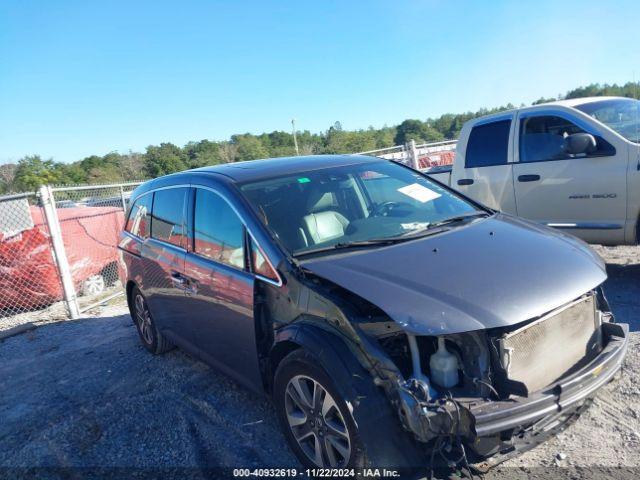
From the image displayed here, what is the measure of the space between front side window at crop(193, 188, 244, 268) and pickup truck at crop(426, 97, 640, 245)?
12.6ft

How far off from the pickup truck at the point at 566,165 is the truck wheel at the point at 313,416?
4.11 meters

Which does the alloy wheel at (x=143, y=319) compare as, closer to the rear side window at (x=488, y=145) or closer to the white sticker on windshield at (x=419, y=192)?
the white sticker on windshield at (x=419, y=192)

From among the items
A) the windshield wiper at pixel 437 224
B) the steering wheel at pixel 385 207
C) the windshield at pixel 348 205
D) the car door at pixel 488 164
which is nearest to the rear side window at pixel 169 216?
the windshield at pixel 348 205

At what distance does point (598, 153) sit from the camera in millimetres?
5145

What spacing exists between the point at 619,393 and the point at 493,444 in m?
1.67

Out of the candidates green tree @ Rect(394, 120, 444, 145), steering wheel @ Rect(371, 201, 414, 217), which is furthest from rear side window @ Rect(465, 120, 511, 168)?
green tree @ Rect(394, 120, 444, 145)

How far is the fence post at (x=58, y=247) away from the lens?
6.49 m

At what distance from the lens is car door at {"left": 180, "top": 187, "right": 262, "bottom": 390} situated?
3.05 metres

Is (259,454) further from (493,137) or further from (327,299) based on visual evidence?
(493,137)

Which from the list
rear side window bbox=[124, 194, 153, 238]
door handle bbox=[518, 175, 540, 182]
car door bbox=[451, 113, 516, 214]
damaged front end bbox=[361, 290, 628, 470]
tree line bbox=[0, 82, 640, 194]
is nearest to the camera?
damaged front end bbox=[361, 290, 628, 470]

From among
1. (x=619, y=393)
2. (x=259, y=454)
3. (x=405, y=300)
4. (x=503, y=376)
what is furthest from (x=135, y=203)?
(x=619, y=393)

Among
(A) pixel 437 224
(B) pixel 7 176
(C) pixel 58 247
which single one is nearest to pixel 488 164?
(A) pixel 437 224

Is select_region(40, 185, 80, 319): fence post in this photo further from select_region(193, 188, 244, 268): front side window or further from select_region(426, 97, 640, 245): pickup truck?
select_region(426, 97, 640, 245): pickup truck

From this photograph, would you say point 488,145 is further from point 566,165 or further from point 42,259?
point 42,259
